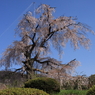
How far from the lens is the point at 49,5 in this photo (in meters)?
18.7

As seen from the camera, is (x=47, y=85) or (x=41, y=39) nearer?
(x=47, y=85)

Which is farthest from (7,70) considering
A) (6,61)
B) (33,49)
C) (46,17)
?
(46,17)

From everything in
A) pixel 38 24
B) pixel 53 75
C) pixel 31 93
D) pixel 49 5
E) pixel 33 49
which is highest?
pixel 49 5

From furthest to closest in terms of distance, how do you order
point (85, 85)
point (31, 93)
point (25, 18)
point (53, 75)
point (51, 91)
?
point (25, 18) < point (53, 75) < point (85, 85) < point (51, 91) < point (31, 93)

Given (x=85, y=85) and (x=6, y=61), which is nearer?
(x=85, y=85)

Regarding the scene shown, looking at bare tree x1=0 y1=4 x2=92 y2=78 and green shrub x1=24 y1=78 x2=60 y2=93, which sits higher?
bare tree x1=0 y1=4 x2=92 y2=78

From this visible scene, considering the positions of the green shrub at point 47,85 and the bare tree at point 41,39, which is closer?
the green shrub at point 47,85

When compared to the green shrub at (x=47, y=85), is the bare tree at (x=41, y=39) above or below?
above

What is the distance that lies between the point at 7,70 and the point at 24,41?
326 centimetres

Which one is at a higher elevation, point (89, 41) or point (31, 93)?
point (89, 41)

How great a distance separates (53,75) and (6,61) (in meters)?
4.62

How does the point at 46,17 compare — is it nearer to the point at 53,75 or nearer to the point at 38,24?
the point at 38,24

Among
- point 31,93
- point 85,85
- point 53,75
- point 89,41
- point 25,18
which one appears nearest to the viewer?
point 31,93

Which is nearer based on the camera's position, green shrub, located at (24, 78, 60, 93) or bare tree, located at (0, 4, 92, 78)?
green shrub, located at (24, 78, 60, 93)
